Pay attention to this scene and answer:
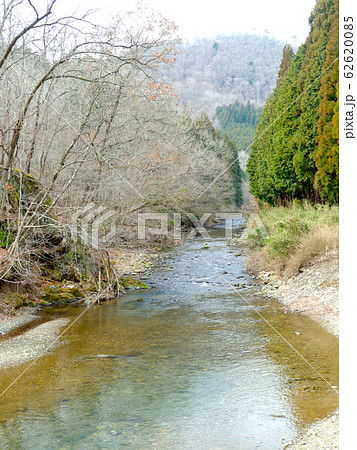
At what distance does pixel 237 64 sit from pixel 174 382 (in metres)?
180

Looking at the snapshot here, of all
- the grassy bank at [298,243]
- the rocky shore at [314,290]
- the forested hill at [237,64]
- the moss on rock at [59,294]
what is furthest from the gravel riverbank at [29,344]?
the forested hill at [237,64]

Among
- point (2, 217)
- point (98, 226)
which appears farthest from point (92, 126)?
point (2, 217)

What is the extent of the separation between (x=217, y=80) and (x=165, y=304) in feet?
503

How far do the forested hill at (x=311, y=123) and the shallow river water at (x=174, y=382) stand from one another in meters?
8.83

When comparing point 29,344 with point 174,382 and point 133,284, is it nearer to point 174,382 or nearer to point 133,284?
point 174,382

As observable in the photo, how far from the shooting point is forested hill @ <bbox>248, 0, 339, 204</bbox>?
56.6ft

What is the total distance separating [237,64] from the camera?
17275 cm

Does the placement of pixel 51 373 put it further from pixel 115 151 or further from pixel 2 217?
pixel 115 151

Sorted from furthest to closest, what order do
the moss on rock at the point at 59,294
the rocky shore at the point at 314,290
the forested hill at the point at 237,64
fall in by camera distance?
1. the forested hill at the point at 237,64
2. the moss on rock at the point at 59,294
3. the rocky shore at the point at 314,290

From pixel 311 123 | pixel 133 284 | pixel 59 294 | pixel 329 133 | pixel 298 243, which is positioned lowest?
pixel 133 284

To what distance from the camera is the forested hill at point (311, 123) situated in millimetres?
17250

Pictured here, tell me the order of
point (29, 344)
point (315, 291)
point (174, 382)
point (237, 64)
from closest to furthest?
point (174, 382)
point (29, 344)
point (315, 291)
point (237, 64)

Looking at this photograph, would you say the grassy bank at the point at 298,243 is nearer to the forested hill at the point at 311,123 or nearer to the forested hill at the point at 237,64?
the forested hill at the point at 311,123

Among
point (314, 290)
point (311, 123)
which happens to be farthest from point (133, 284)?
point (311, 123)
